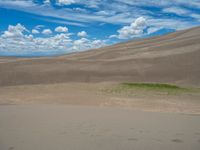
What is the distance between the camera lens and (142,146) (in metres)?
5.15

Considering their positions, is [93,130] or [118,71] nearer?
[93,130]

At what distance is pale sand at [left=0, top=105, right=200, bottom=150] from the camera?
17.0 feet

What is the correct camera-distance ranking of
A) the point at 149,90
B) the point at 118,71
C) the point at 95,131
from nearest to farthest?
1. the point at 95,131
2. the point at 149,90
3. the point at 118,71

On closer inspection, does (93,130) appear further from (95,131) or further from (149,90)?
(149,90)

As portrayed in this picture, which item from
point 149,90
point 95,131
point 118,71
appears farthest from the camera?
point 118,71

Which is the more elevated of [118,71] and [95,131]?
[118,71]

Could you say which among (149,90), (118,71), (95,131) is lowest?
(95,131)

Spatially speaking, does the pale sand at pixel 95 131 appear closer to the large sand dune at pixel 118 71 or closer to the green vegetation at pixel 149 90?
the green vegetation at pixel 149 90

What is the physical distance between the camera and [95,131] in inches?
239

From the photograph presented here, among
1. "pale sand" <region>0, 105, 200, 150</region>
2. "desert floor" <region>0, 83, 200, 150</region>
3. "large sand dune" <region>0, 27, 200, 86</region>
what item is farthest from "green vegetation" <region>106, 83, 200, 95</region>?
"pale sand" <region>0, 105, 200, 150</region>

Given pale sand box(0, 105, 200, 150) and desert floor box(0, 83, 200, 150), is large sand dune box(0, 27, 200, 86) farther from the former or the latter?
pale sand box(0, 105, 200, 150)

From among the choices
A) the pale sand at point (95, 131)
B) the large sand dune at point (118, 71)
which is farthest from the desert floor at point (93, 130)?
the large sand dune at point (118, 71)

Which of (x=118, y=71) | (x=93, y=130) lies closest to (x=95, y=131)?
(x=93, y=130)

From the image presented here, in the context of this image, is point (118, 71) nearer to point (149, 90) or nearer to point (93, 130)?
point (149, 90)
